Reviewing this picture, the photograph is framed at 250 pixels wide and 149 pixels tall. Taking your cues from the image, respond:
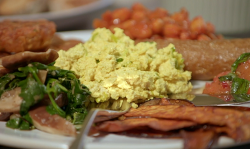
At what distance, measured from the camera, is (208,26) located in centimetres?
432

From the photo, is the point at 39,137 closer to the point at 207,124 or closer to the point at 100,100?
the point at 100,100

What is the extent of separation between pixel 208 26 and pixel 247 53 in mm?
1312

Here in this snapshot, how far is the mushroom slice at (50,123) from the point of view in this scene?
80.4 inches

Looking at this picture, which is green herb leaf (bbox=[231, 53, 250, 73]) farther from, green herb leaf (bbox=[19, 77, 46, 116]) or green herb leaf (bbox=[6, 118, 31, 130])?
green herb leaf (bbox=[6, 118, 31, 130])

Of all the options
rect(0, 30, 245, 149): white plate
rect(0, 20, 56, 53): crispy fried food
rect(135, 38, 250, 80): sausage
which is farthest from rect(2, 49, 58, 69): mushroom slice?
rect(135, 38, 250, 80): sausage

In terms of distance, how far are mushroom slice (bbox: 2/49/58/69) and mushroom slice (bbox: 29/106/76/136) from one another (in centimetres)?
42

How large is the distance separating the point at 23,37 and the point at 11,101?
122cm

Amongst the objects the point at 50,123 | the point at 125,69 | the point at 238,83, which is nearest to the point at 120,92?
the point at 125,69

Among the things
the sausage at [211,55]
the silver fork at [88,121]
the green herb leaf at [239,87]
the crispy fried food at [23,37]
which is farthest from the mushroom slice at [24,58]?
the green herb leaf at [239,87]

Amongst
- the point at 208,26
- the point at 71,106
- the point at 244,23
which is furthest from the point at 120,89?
the point at 244,23

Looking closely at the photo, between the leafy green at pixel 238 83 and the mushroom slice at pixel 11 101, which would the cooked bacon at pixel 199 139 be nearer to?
the leafy green at pixel 238 83

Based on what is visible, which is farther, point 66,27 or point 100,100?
point 66,27

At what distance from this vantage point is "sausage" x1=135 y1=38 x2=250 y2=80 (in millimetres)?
3365

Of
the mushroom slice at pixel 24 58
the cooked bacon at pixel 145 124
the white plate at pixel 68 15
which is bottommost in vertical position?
the cooked bacon at pixel 145 124
